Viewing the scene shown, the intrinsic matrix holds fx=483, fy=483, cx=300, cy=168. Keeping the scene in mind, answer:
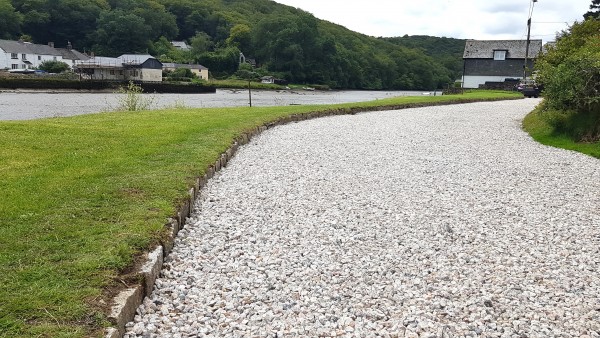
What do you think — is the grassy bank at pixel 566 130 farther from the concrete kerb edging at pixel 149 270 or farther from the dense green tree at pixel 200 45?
the dense green tree at pixel 200 45

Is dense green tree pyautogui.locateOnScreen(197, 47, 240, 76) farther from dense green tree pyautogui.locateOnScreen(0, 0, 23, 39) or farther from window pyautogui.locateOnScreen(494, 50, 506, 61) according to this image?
window pyautogui.locateOnScreen(494, 50, 506, 61)

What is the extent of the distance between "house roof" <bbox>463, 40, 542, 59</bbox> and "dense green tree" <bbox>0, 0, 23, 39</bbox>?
90.5 metres

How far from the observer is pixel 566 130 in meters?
16.2

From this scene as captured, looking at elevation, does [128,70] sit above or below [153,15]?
below

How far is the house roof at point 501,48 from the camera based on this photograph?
218ft

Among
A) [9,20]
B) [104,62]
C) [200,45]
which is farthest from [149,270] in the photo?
[200,45]

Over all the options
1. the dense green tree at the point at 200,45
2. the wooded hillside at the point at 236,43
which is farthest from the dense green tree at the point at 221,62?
the dense green tree at the point at 200,45

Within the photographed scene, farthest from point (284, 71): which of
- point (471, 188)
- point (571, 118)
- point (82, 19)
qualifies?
point (471, 188)

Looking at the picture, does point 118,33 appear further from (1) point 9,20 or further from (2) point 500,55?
(2) point 500,55

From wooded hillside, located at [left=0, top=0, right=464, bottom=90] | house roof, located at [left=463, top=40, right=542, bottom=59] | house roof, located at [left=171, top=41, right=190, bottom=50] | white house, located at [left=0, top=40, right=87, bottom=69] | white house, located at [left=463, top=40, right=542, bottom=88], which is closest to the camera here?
white house, located at [left=463, top=40, right=542, bottom=88]

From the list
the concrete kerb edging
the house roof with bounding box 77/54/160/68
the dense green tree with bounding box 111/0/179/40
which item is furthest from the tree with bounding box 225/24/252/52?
the concrete kerb edging

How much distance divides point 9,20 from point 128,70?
38.4 metres

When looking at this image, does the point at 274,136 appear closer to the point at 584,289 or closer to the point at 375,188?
the point at 375,188

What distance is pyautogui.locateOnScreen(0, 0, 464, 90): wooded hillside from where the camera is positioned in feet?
343
